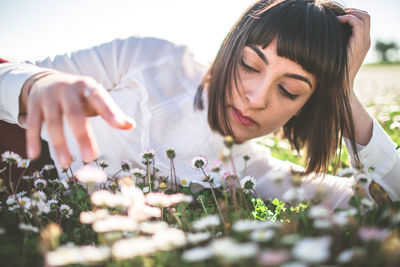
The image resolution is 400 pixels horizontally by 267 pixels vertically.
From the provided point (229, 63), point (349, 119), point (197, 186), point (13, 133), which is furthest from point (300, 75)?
point (13, 133)

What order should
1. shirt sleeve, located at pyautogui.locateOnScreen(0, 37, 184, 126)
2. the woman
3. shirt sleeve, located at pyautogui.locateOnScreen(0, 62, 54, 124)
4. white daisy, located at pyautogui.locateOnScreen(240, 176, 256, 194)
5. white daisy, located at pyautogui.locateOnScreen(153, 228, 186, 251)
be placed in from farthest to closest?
shirt sleeve, located at pyautogui.locateOnScreen(0, 37, 184, 126) → the woman → white daisy, located at pyautogui.locateOnScreen(240, 176, 256, 194) → shirt sleeve, located at pyautogui.locateOnScreen(0, 62, 54, 124) → white daisy, located at pyautogui.locateOnScreen(153, 228, 186, 251)

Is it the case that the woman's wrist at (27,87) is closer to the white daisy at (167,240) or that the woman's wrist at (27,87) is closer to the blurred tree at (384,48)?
the white daisy at (167,240)

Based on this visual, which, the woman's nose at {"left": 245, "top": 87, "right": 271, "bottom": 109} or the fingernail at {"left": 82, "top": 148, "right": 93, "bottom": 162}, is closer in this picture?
the fingernail at {"left": 82, "top": 148, "right": 93, "bottom": 162}

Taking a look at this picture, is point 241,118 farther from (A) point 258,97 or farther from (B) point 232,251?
(B) point 232,251

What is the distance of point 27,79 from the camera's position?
1.25 m

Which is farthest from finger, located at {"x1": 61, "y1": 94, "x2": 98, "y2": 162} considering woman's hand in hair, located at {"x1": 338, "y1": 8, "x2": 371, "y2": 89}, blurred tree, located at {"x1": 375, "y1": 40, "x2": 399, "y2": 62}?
blurred tree, located at {"x1": 375, "y1": 40, "x2": 399, "y2": 62}

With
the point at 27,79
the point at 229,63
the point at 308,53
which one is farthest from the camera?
the point at 229,63

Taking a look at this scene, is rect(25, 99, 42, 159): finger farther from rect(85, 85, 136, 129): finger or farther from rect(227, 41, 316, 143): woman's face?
rect(227, 41, 316, 143): woman's face

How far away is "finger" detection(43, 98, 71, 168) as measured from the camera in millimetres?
795

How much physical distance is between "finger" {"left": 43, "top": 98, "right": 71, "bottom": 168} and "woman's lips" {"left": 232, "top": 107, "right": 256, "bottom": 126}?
1.31 m

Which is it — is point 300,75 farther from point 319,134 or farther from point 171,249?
point 171,249

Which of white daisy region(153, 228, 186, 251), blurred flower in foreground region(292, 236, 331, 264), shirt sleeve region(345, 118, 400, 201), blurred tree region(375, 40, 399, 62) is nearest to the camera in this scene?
blurred flower in foreground region(292, 236, 331, 264)

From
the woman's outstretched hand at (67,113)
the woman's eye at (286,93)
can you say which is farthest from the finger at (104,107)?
the woman's eye at (286,93)

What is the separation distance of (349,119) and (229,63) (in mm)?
934
